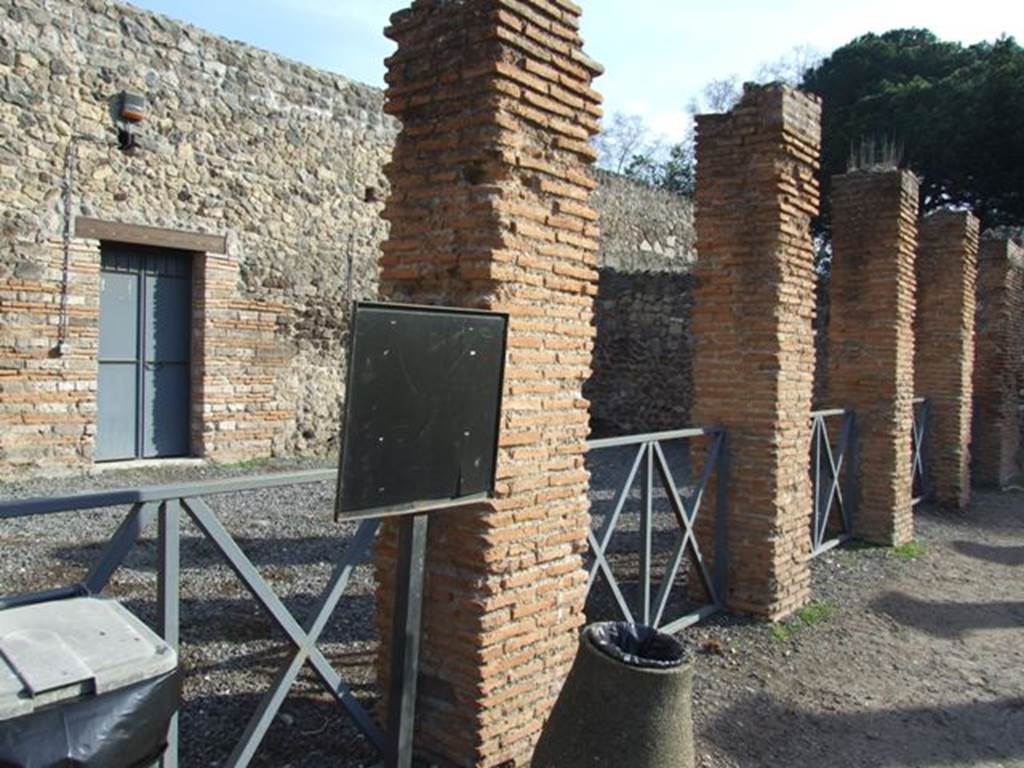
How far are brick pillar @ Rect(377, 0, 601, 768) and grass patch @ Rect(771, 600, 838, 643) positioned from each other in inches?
91.3

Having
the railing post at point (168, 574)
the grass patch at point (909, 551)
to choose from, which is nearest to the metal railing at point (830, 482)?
the grass patch at point (909, 551)

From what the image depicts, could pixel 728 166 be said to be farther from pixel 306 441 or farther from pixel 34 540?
pixel 306 441

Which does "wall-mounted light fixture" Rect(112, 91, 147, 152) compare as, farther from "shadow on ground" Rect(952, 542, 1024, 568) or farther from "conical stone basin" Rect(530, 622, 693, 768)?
"shadow on ground" Rect(952, 542, 1024, 568)

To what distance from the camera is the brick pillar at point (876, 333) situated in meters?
7.87

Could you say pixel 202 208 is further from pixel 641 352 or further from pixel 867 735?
pixel 867 735

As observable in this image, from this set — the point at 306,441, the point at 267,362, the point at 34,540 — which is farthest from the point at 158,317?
the point at 34,540

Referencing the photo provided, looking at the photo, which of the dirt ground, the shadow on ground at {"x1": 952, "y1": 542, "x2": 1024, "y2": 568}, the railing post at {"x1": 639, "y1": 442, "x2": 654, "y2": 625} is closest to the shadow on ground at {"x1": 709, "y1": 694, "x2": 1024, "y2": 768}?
the dirt ground

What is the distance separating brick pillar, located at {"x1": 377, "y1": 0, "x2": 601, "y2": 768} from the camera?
129 inches

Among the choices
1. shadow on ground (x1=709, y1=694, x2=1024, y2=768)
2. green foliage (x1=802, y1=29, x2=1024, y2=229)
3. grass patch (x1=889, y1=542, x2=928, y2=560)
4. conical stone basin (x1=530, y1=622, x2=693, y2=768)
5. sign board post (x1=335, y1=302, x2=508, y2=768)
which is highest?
green foliage (x1=802, y1=29, x2=1024, y2=229)

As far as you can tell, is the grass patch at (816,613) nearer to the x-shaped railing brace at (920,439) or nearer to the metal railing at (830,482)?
the metal railing at (830,482)

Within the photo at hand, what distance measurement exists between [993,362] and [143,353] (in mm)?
11307

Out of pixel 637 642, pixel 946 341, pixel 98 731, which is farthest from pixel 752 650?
pixel 946 341

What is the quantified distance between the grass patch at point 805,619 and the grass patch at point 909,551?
1.94 m

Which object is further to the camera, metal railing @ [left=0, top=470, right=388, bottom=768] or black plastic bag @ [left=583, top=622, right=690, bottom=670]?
black plastic bag @ [left=583, top=622, right=690, bottom=670]
